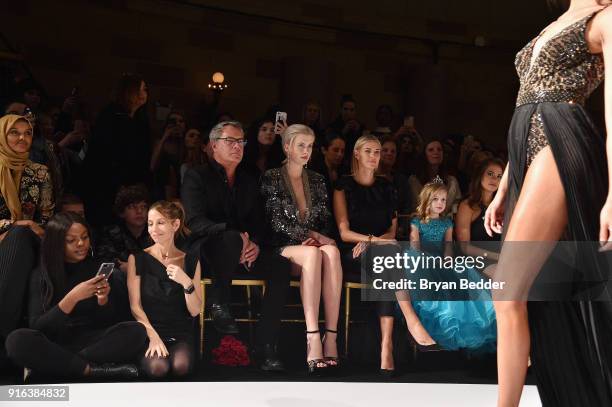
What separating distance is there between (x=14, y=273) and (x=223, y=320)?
1001mm

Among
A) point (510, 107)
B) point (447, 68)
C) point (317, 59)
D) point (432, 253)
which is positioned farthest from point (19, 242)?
point (510, 107)

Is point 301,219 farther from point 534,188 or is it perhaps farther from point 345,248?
point 534,188

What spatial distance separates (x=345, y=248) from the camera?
451 centimetres

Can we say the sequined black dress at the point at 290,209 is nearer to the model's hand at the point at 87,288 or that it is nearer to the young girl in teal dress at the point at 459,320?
the young girl in teal dress at the point at 459,320

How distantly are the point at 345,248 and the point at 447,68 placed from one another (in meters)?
Answer: 4.73

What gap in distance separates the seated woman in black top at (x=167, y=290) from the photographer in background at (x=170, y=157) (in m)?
1.05

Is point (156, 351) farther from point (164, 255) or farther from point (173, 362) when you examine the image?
point (164, 255)

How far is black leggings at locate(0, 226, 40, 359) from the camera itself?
3619 mm

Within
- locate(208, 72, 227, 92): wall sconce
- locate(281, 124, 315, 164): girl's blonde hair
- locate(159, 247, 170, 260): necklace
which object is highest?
locate(208, 72, 227, 92): wall sconce

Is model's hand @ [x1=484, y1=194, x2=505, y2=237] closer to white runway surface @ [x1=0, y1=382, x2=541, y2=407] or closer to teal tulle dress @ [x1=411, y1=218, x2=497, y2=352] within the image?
white runway surface @ [x1=0, y1=382, x2=541, y2=407]

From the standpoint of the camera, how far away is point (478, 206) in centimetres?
470

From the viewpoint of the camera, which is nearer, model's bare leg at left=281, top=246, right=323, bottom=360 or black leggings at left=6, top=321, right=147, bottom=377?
black leggings at left=6, top=321, right=147, bottom=377

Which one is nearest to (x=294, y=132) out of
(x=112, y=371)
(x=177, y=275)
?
(x=177, y=275)

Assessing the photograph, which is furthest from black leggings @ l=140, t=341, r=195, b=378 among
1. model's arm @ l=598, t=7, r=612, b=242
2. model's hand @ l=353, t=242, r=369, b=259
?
model's arm @ l=598, t=7, r=612, b=242
